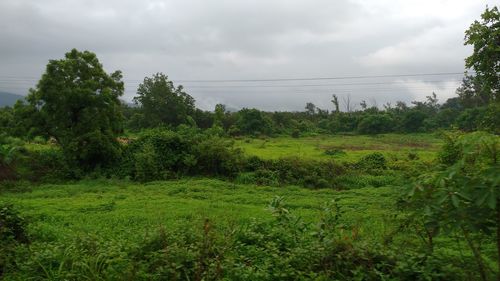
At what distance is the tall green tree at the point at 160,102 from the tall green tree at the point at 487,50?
27.3 meters

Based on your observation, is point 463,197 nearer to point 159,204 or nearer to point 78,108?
point 159,204

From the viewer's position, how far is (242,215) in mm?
10367

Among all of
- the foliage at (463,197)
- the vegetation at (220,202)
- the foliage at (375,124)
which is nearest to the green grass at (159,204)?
the vegetation at (220,202)

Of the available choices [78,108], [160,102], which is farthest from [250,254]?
[160,102]

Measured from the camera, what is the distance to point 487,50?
533 inches

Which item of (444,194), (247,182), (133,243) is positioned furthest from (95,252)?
(247,182)

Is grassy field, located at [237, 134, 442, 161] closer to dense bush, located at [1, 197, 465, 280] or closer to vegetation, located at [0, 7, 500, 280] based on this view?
vegetation, located at [0, 7, 500, 280]

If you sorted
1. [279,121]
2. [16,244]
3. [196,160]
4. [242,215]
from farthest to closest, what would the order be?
[279,121]
[196,160]
[242,215]
[16,244]

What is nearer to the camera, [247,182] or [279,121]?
→ [247,182]

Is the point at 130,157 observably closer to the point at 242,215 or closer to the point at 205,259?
the point at 242,215

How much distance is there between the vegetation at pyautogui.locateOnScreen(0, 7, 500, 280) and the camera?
12.0 feet

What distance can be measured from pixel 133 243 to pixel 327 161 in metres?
14.4

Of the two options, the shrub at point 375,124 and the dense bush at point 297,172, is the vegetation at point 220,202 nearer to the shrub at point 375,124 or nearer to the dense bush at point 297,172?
the dense bush at point 297,172

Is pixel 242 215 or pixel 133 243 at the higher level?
pixel 133 243
